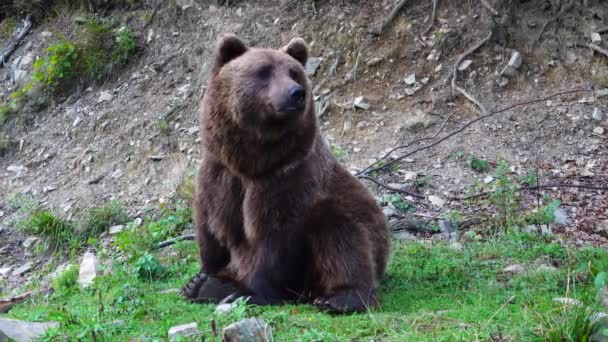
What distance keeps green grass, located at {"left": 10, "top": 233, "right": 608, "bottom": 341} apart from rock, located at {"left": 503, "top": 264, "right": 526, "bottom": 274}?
56 millimetres

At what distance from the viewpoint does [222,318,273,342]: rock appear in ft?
12.0

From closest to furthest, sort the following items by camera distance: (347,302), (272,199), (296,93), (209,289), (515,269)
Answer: (296,93) → (347,302) → (272,199) → (209,289) → (515,269)

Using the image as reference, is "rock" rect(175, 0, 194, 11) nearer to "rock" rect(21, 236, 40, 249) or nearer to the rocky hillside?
the rocky hillside

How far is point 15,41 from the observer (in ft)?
40.3

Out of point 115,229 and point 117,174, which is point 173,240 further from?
point 117,174

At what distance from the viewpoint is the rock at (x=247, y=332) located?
366cm

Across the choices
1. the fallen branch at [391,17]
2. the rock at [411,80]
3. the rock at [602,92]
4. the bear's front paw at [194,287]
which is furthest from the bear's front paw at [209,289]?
the rock at [602,92]

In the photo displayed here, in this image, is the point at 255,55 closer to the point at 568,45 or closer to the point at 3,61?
the point at 568,45

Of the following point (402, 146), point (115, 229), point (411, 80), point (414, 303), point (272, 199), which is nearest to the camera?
point (272, 199)

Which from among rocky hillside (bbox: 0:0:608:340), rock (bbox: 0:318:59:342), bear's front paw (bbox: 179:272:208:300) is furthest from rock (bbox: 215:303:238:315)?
rocky hillside (bbox: 0:0:608:340)

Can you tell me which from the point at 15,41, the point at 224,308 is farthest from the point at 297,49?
the point at 15,41

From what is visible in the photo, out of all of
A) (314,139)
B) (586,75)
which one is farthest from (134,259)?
(586,75)

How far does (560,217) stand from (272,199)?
359cm

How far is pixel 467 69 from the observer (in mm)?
9445
